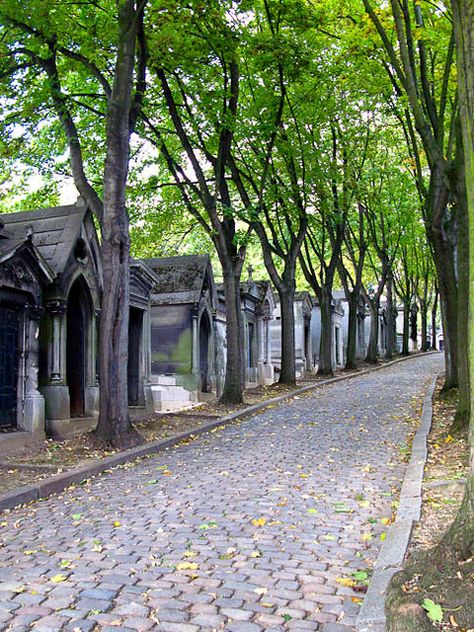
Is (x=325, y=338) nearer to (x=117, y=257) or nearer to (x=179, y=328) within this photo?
(x=179, y=328)

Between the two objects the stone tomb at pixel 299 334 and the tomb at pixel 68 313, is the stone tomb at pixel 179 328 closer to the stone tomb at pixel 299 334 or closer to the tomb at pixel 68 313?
the tomb at pixel 68 313

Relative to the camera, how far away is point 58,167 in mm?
13539

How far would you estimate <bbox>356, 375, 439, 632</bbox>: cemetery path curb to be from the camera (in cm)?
325

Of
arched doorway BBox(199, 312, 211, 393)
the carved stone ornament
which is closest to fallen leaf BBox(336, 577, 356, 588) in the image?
the carved stone ornament

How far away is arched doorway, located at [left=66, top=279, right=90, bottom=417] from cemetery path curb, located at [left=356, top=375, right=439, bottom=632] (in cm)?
694

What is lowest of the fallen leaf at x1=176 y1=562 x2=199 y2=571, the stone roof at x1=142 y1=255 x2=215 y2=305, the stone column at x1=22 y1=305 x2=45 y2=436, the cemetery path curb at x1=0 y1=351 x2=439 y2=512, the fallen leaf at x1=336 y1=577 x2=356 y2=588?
the cemetery path curb at x1=0 y1=351 x2=439 y2=512

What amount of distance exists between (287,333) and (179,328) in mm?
3771

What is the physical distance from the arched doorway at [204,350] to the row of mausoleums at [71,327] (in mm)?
737

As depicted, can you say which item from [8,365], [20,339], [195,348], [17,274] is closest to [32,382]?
[8,365]

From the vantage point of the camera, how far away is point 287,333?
65.0ft

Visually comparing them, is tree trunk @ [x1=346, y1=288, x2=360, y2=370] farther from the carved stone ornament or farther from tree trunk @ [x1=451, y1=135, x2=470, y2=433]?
the carved stone ornament

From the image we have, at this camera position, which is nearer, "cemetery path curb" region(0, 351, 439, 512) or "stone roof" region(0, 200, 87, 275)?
"cemetery path curb" region(0, 351, 439, 512)

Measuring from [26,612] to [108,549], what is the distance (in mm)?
1189

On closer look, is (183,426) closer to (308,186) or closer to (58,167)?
(58,167)
